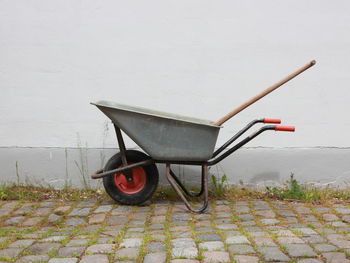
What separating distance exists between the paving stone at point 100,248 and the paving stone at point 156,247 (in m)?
0.27

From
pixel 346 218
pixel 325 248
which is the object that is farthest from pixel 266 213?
pixel 325 248

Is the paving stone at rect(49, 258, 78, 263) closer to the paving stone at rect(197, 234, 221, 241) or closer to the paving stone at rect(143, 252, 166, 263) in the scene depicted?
the paving stone at rect(143, 252, 166, 263)

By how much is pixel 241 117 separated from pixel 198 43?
898 millimetres

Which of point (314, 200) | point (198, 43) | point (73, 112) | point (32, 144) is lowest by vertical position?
point (314, 200)

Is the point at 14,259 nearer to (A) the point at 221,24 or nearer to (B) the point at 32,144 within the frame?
(B) the point at 32,144

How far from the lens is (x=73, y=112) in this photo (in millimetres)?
4898

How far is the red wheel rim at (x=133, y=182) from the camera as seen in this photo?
4.50 m

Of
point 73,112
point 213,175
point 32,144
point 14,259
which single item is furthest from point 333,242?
point 32,144

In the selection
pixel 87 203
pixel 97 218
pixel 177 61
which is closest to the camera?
pixel 97 218

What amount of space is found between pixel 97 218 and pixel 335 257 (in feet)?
6.74

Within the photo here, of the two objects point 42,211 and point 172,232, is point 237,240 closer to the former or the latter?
point 172,232

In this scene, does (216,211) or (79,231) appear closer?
(79,231)

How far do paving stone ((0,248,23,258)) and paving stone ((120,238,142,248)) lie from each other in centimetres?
74

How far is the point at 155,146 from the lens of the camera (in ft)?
13.8
